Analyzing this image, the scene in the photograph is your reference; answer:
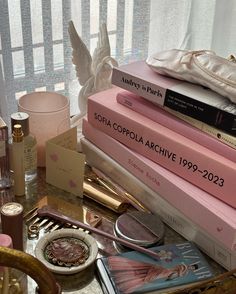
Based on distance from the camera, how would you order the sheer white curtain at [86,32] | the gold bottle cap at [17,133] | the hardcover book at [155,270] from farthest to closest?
the sheer white curtain at [86,32] < the gold bottle cap at [17,133] < the hardcover book at [155,270]

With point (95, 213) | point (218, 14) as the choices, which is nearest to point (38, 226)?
point (95, 213)

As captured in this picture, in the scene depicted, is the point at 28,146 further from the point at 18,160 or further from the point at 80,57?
the point at 80,57

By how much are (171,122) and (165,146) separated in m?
0.04

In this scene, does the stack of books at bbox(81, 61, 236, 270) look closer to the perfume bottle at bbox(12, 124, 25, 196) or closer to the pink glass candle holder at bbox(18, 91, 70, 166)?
the pink glass candle holder at bbox(18, 91, 70, 166)

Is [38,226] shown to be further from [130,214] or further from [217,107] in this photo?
[217,107]

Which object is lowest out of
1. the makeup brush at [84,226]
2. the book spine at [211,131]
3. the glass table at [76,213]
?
the glass table at [76,213]

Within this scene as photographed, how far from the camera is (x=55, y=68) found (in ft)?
4.16

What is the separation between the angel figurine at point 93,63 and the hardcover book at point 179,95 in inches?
4.5

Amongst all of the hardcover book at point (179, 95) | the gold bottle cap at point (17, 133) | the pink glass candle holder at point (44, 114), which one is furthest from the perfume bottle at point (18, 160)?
the hardcover book at point (179, 95)

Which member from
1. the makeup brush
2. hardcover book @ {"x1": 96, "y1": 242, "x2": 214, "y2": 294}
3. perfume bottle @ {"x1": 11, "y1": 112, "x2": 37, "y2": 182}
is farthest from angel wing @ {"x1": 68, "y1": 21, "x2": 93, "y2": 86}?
hardcover book @ {"x1": 96, "y1": 242, "x2": 214, "y2": 294}

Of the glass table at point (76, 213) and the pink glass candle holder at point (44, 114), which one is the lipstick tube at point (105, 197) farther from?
the pink glass candle holder at point (44, 114)

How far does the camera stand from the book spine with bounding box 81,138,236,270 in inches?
30.5

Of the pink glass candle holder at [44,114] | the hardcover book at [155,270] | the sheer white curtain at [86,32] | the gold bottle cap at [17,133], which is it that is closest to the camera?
the hardcover book at [155,270]

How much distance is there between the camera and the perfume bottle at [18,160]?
34.1 inches
